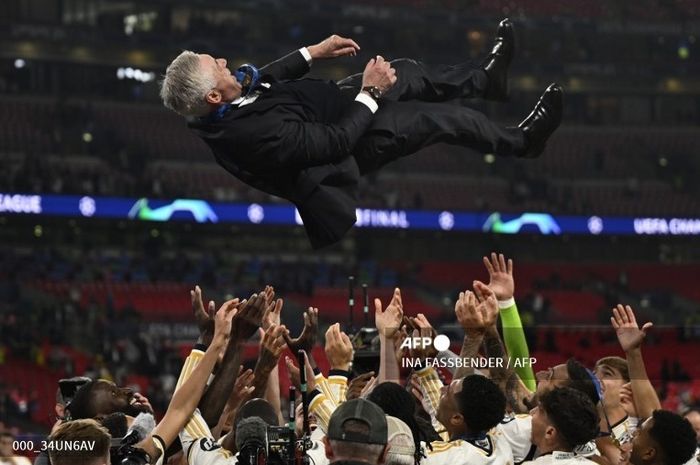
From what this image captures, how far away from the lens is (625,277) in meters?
31.0

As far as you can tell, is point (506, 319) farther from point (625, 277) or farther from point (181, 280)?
point (625, 277)

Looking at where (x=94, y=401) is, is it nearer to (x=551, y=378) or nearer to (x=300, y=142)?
(x=300, y=142)

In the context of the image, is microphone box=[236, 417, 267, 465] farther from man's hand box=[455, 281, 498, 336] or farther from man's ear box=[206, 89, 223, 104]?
man's ear box=[206, 89, 223, 104]

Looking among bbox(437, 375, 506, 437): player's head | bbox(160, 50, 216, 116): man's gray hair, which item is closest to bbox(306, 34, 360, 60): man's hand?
bbox(160, 50, 216, 116): man's gray hair

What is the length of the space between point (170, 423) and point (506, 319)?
6.00ft

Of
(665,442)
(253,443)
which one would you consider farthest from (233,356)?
(665,442)

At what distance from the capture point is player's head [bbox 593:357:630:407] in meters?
5.25

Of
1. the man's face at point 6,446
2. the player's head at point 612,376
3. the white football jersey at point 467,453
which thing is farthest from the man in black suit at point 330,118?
the man's face at point 6,446

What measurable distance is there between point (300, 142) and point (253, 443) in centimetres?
144

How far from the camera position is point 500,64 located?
5785 mm

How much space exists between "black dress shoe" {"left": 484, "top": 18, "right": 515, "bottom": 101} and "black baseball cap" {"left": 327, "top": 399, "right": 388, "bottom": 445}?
2.72 meters

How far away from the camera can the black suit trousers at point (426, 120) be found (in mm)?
5398

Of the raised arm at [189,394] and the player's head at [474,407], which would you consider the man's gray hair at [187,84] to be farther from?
the player's head at [474,407]

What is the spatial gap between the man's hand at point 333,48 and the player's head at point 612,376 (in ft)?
5.13
